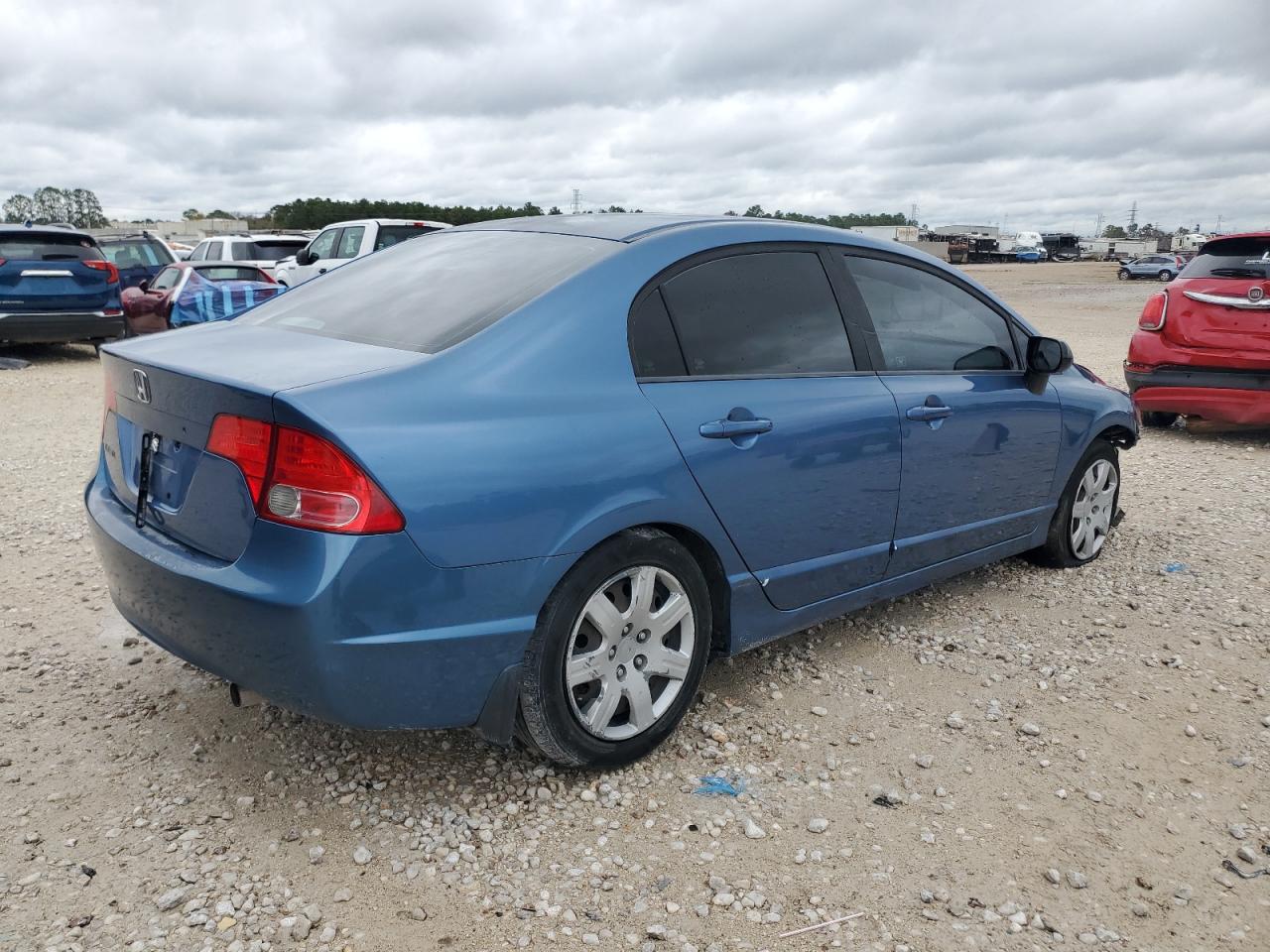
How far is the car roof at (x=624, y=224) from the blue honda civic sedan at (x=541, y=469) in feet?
0.07

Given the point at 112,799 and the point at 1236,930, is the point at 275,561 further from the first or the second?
the point at 1236,930

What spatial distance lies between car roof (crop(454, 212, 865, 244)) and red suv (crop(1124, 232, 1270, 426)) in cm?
552

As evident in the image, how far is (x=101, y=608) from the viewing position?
4293 millimetres

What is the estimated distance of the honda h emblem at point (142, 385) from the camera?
9.48 ft

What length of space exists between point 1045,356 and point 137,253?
1704 cm

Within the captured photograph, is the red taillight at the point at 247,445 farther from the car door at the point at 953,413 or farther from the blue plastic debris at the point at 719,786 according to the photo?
the car door at the point at 953,413

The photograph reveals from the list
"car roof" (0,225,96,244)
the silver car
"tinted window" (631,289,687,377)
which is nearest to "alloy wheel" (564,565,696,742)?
"tinted window" (631,289,687,377)

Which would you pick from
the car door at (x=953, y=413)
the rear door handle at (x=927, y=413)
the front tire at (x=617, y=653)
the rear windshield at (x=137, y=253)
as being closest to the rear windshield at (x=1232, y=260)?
the car door at (x=953, y=413)

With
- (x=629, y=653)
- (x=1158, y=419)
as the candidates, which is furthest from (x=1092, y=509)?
(x=1158, y=419)

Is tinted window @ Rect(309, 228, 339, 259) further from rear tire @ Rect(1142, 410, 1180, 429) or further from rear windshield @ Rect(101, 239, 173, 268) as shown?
rear tire @ Rect(1142, 410, 1180, 429)

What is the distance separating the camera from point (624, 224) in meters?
3.49

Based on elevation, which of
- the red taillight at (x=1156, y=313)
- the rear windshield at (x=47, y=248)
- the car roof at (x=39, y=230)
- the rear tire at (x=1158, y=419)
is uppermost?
the car roof at (x=39, y=230)

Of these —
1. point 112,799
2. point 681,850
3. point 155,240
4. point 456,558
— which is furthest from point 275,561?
point 155,240

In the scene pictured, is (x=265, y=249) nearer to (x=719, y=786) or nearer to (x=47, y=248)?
(x=47, y=248)
